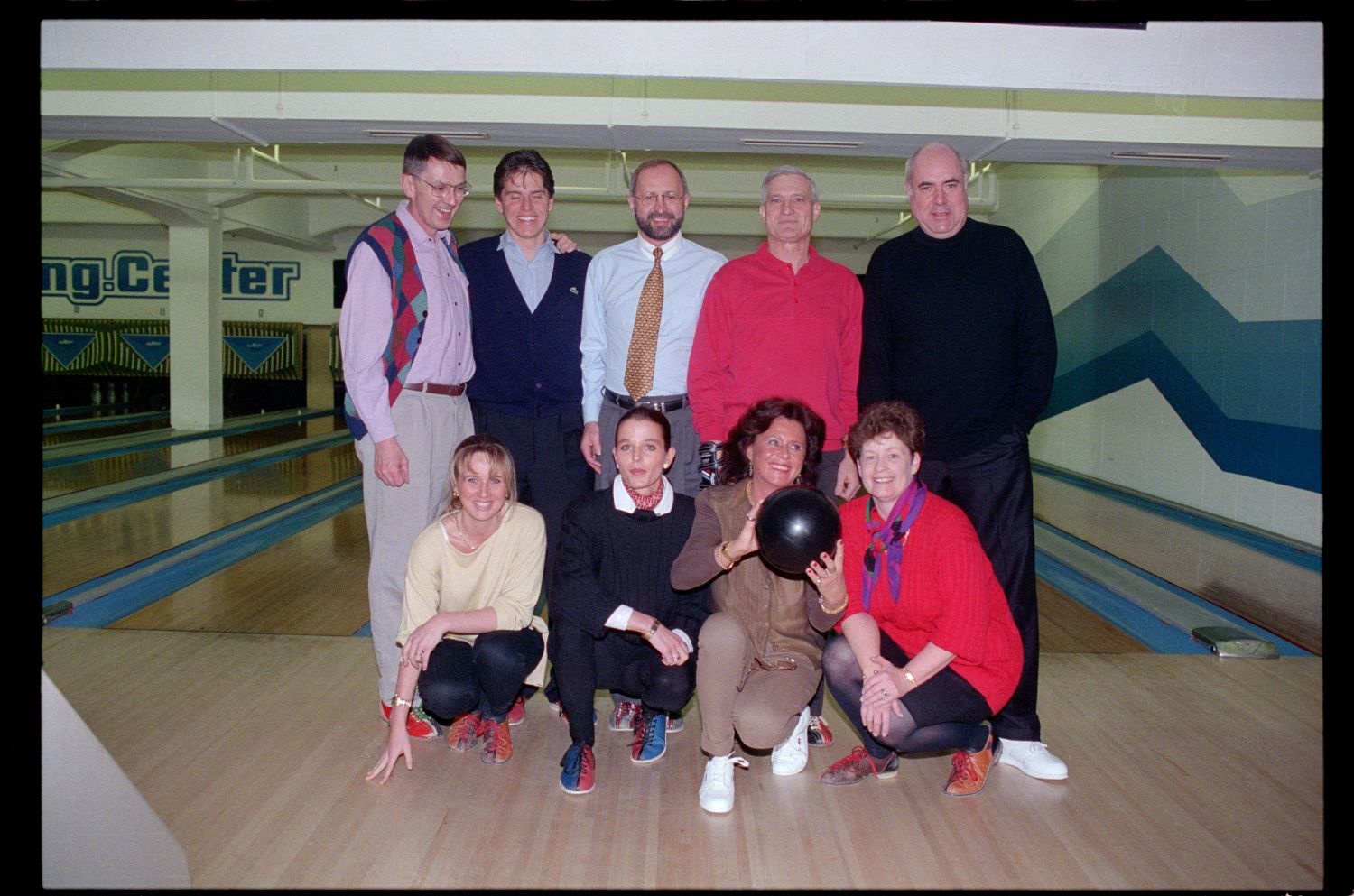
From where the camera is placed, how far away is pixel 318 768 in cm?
228

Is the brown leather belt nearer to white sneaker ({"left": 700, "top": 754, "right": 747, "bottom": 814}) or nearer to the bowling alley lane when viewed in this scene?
white sneaker ({"left": 700, "top": 754, "right": 747, "bottom": 814})

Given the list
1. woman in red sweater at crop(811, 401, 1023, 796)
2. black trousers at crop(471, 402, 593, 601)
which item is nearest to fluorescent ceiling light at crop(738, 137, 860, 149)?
black trousers at crop(471, 402, 593, 601)

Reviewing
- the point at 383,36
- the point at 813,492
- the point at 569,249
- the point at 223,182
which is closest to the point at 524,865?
the point at 813,492

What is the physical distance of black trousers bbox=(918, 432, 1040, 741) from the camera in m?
2.36

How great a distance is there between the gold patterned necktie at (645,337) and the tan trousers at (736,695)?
26.7 inches

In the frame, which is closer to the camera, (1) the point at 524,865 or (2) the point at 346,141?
(1) the point at 524,865

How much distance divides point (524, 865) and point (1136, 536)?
438 centimetres

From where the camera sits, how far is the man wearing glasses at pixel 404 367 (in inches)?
96.4

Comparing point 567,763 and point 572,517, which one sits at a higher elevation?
point 572,517

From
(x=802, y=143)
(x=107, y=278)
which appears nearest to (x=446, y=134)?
(x=802, y=143)

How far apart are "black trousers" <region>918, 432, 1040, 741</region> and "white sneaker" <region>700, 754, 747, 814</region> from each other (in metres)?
0.70

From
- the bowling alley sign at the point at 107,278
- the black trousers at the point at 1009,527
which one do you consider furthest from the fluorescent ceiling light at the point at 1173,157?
the bowling alley sign at the point at 107,278

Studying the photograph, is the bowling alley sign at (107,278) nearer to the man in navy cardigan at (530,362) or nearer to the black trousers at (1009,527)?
the man in navy cardigan at (530,362)
